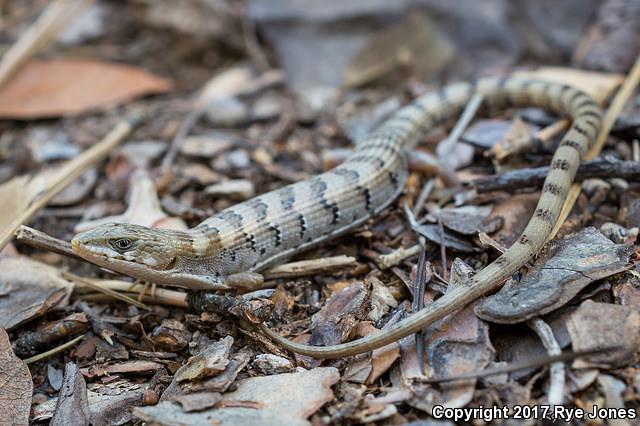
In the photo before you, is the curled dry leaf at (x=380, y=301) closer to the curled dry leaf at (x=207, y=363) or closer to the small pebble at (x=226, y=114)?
the curled dry leaf at (x=207, y=363)

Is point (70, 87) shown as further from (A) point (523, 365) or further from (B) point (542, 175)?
(A) point (523, 365)

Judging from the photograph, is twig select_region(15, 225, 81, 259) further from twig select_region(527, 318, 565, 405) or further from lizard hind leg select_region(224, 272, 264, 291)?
twig select_region(527, 318, 565, 405)

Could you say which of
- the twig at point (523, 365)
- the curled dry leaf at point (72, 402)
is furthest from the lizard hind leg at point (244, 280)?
the twig at point (523, 365)

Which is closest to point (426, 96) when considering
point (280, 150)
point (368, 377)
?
point (280, 150)

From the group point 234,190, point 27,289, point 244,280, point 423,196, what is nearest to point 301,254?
point 244,280

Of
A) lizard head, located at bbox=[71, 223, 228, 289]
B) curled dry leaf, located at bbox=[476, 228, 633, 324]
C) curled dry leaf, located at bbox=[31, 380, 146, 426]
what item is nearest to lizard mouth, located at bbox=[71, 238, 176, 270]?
lizard head, located at bbox=[71, 223, 228, 289]
